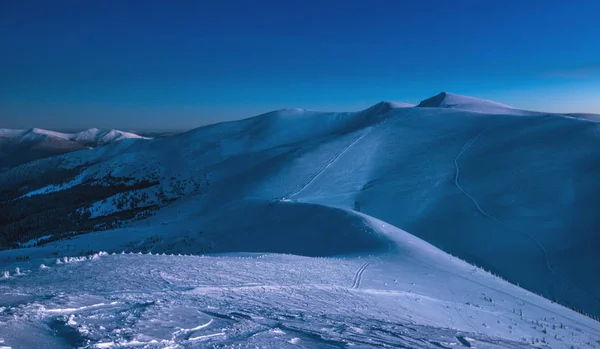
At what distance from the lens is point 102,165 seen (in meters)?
61.4

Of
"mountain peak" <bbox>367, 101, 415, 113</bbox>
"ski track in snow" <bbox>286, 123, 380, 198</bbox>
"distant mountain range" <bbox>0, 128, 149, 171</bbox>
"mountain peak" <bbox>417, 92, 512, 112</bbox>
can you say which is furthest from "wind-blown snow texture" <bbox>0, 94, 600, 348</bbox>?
"distant mountain range" <bbox>0, 128, 149, 171</bbox>

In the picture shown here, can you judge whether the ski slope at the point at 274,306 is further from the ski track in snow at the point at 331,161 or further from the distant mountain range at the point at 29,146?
the distant mountain range at the point at 29,146

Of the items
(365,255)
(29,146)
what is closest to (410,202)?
(365,255)

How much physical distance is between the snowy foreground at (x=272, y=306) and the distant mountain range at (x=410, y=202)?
4.08m

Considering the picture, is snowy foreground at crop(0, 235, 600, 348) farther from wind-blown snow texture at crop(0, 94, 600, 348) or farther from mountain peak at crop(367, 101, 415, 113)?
mountain peak at crop(367, 101, 415, 113)

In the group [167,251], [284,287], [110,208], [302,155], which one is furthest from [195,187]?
[284,287]

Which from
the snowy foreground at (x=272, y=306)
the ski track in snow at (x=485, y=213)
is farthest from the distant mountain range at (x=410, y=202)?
the snowy foreground at (x=272, y=306)

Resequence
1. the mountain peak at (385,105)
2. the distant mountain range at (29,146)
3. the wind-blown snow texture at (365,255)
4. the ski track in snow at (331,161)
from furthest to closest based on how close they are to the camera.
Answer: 1. the distant mountain range at (29,146)
2. the mountain peak at (385,105)
3. the ski track in snow at (331,161)
4. the wind-blown snow texture at (365,255)

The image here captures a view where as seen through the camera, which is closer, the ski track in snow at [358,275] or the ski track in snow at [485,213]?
the ski track in snow at [358,275]

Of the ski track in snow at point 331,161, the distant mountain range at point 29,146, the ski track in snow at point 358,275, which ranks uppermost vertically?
the distant mountain range at point 29,146

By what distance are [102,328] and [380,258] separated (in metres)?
9.87

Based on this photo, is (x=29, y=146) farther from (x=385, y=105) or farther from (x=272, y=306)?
(x=272, y=306)

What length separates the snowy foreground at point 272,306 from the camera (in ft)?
14.3

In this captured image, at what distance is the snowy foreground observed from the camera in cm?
437
